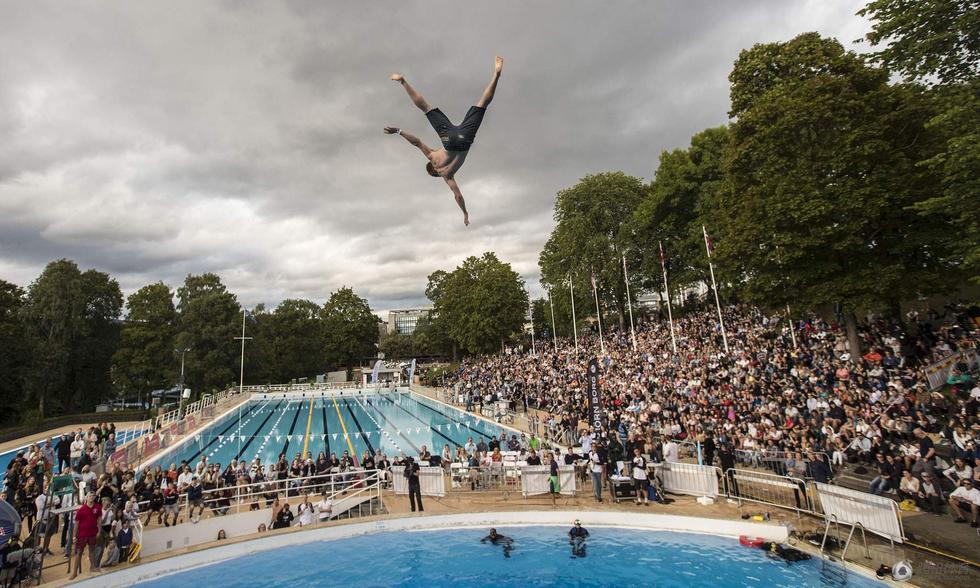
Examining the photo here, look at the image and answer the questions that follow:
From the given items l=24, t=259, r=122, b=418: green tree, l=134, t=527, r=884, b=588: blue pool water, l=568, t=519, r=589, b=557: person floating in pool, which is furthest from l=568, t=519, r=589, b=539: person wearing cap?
l=24, t=259, r=122, b=418: green tree

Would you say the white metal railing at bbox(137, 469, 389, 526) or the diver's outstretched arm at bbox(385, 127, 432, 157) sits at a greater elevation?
the diver's outstretched arm at bbox(385, 127, 432, 157)

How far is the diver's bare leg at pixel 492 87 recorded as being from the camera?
22.0ft

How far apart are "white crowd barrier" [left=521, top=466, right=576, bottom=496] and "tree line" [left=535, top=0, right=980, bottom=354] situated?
996 cm

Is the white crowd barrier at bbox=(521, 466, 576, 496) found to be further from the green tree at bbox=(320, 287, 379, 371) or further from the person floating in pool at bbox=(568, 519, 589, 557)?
the green tree at bbox=(320, 287, 379, 371)

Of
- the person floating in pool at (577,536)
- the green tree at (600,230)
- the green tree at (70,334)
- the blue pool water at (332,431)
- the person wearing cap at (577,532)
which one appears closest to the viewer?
the person floating in pool at (577,536)

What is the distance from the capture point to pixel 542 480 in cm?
1144

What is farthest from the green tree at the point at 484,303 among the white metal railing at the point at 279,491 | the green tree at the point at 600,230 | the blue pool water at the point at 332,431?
the white metal railing at the point at 279,491

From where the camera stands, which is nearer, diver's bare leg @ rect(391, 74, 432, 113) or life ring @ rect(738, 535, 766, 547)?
diver's bare leg @ rect(391, 74, 432, 113)

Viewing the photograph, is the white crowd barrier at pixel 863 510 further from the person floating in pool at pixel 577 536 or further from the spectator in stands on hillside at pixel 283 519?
the spectator in stands on hillside at pixel 283 519

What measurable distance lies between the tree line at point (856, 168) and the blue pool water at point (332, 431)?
1417 centimetres

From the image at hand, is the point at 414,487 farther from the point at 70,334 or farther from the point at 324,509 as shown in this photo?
the point at 70,334

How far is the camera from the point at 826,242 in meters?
14.9

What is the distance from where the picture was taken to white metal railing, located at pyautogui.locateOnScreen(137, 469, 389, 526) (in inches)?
416

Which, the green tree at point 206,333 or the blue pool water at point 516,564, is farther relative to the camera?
the green tree at point 206,333
